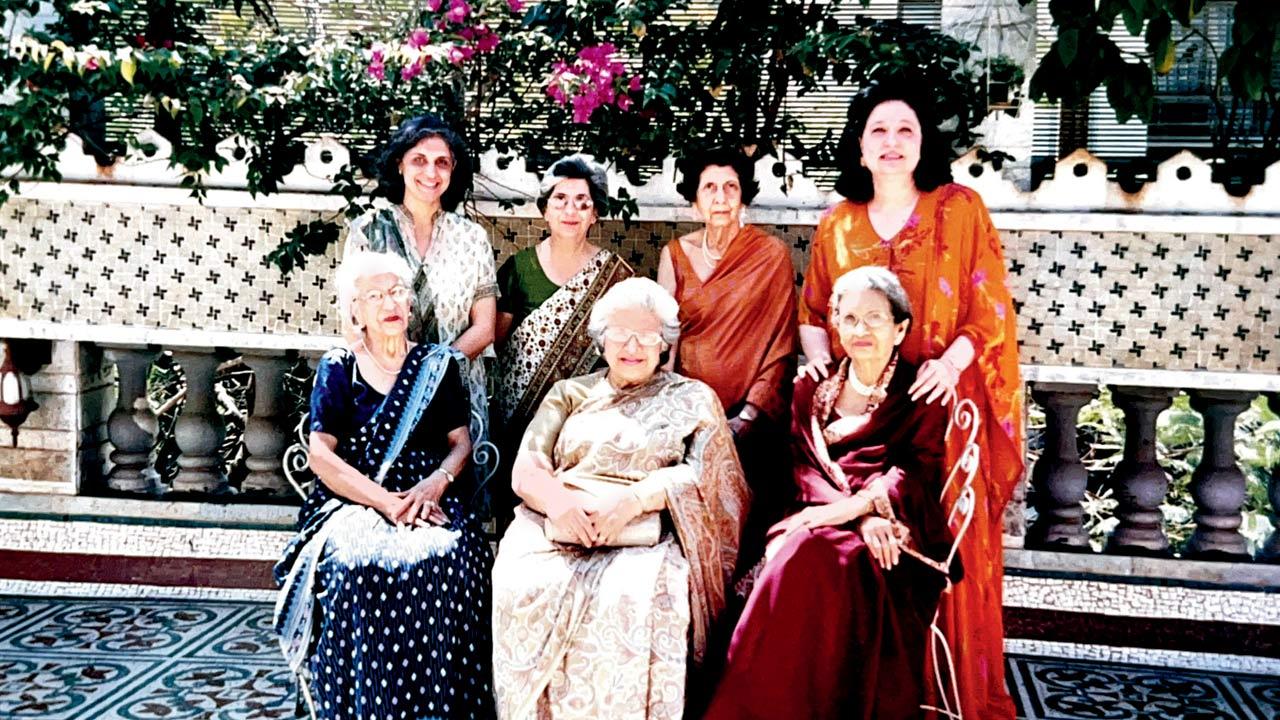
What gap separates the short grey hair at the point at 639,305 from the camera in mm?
3754

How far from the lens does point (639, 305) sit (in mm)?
3746

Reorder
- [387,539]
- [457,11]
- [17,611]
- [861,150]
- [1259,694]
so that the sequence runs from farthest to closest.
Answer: [17,611]
[457,11]
[1259,694]
[861,150]
[387,539]

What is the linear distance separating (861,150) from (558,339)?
1186mm

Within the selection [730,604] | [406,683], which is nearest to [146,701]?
[406,683]

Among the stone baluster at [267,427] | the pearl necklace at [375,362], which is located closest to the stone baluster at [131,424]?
the stone baluster at [267,427]

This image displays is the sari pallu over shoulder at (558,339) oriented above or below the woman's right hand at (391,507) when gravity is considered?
above

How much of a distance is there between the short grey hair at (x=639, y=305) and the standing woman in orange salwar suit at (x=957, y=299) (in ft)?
1.40

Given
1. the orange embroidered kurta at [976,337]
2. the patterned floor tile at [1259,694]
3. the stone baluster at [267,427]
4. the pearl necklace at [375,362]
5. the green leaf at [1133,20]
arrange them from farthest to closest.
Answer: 1. the stone baluster at [267,427]
2. the patterned floor tile at [1259,694]
3. the pearl necklace at [375,362]
4. the orange embroidered kurta at [976,337]
5. the green leaf at [1133,20]

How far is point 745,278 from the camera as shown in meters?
4.17

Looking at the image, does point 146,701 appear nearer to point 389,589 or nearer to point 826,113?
point 389,589

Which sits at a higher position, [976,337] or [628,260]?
[628,260]

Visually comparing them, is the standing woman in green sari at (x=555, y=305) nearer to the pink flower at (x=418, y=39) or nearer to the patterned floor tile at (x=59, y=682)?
the pink flower at (x=418, y=39)

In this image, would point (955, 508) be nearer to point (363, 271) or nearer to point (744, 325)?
point (744, 325)

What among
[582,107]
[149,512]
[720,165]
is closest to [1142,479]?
[720,165]
